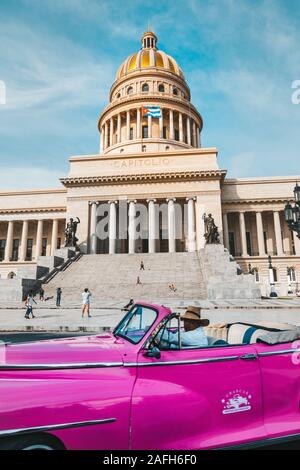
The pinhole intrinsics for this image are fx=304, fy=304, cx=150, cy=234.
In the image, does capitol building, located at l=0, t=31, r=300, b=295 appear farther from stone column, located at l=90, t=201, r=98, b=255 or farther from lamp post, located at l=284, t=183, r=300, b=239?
lamp post, located at l=284, t=183, r=300, b=239

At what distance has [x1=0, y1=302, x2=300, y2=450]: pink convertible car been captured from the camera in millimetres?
2119

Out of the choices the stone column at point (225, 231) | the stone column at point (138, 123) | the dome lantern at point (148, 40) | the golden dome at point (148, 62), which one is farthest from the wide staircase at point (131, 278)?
the dome lantern at point (148, 40)

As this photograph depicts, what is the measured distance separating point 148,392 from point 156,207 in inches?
1527

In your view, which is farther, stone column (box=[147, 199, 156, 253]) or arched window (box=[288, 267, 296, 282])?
arched window (box=[288, 267, 296, 282])

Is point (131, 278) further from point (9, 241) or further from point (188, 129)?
point (188, 129)

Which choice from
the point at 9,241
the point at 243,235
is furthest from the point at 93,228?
the point at 243,235

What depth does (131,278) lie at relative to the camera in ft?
85.4

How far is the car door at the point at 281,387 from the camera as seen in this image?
274 cm

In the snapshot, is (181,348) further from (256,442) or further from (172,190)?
(172,190)

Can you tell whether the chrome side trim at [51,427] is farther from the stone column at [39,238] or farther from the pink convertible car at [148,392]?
the stone column at [39,238]

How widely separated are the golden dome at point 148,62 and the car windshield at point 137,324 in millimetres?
63248

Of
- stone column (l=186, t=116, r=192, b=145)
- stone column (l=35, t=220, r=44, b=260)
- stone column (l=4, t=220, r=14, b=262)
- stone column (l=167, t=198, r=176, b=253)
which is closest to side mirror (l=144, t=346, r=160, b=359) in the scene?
stone column (l=167, t=198, r=176, b=253)

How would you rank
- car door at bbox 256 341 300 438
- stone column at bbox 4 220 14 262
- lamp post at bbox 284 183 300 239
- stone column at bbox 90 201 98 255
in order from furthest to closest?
stone column at bbox 4 220 14 262, stone column at bbox 90 201 98 255, lamp post at bbox 284 183 300 239, car door at bbox 256 341 300 438

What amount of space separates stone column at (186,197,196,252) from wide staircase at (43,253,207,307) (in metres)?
6.46
